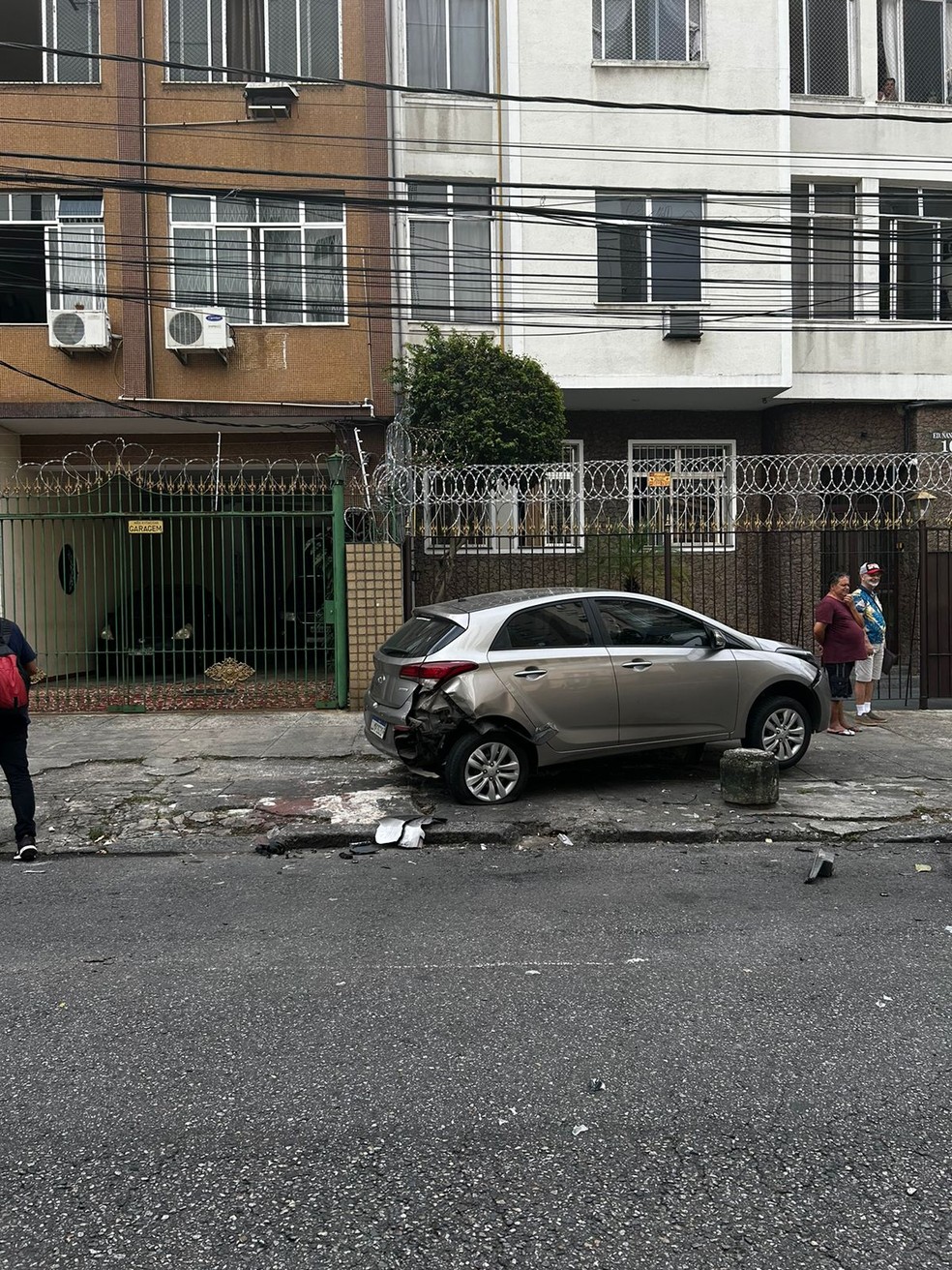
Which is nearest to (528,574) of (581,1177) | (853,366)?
(853,366)

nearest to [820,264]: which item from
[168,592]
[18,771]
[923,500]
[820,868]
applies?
[923,500]

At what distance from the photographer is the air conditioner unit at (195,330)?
13.6 meters

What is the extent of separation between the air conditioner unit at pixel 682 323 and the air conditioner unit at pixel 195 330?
248 inches

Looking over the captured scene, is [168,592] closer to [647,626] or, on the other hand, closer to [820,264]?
[647,626]

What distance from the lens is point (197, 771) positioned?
9.15 m

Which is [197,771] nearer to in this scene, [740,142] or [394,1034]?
[394,1034]

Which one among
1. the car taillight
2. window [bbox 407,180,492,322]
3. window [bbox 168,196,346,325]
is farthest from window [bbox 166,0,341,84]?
the car taillight

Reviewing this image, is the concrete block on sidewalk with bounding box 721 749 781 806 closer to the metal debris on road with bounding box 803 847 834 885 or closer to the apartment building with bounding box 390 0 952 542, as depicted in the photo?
the metal debris on road with bounding box 803 847 834 885

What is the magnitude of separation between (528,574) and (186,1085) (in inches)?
438

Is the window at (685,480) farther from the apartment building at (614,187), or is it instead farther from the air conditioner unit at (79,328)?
the air conditioner unit at (79,328)

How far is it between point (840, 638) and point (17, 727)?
26.4 ft

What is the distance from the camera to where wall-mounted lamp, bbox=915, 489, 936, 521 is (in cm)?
1270

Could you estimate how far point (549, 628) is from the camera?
26.6 feet

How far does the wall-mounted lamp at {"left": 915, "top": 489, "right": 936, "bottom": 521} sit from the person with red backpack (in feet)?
34.6
